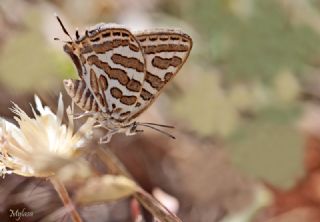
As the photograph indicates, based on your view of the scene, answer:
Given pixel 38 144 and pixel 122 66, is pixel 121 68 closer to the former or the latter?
pixel 122 66

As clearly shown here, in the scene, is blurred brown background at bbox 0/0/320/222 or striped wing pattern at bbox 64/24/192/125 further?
blurred brown background at bbox 0/0/320/222

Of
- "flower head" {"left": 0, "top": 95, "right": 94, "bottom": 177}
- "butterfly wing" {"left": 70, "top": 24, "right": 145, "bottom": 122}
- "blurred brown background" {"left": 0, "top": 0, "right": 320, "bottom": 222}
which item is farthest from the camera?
"blurred brown background" {"left": 0, "top": 0, "right": 320, "bottom": 222}

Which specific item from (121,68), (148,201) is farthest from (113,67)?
(148,201)

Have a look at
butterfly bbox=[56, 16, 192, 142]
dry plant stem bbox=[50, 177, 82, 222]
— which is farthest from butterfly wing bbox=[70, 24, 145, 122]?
dry plant stem bbox=[50, 177, 82, 222]

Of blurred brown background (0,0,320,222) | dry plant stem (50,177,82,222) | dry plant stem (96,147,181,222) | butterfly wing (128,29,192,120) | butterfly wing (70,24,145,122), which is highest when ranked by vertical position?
blurred brown background (0,0,320,222)

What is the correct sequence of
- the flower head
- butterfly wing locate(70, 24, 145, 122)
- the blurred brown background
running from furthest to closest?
1. the blurred brown background
2. butterfly wing locate(70, 24, 145, 122)
3. the flower head

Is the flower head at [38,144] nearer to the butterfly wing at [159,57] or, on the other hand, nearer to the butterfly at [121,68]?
the butterfly at [121,68]

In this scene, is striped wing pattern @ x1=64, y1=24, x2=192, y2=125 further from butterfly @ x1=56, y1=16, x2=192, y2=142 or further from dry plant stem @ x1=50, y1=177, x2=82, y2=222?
dry plant stem @ x1=50, y1=177, x2=82, y2=222
